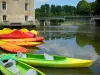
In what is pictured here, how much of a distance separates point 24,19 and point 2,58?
44.0 metres

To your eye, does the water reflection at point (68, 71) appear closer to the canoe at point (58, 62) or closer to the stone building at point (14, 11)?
the canoe at point (58, 62)

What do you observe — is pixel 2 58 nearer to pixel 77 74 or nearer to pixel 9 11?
pixel 77 74

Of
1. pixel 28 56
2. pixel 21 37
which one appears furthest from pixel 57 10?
pixel 28 56

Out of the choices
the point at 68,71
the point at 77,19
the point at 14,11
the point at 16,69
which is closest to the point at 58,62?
the point at 68,71

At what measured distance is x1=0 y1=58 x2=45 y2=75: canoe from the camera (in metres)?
12.5

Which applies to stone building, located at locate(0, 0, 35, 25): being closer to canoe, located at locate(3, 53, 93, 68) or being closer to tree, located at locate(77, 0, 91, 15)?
canoe, located at locate(3, 53, 93, 68)

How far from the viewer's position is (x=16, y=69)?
1344 cm

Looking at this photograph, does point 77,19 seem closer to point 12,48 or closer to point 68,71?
point 12,48

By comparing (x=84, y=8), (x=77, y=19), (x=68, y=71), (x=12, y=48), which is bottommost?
(x=68, y=71)

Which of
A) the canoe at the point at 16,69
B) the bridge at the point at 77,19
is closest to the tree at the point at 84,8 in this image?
the bridge at the point at 77,19

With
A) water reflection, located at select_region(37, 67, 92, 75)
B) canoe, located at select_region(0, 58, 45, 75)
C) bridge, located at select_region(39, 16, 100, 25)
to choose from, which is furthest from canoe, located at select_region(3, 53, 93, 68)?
bridge, located at select_region(39, 16, 100, 25)

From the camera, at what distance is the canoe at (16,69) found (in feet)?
41.0

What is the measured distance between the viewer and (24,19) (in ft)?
195

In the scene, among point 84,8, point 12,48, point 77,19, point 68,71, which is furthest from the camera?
point 84,8
